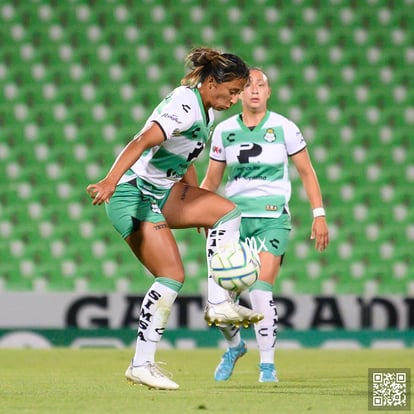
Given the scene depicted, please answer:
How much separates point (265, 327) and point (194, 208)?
41.5 inches

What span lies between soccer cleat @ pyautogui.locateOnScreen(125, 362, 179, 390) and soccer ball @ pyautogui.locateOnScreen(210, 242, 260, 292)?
490 millimetres

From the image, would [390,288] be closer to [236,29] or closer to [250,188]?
[236,29]

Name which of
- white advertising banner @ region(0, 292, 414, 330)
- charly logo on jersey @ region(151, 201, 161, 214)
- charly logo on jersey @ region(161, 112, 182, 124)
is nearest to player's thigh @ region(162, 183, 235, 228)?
charly logo on jersey @ region(151, 201, 161, 214)

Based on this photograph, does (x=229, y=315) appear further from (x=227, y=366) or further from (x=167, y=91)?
(x=167, y=91)


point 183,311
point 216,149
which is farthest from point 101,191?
point 183,311

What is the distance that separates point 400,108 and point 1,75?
14.0 feet

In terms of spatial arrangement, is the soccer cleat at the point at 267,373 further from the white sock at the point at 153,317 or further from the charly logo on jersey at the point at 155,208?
the charly logo on jersey at the point at 155,208

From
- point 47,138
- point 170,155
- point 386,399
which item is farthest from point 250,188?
point 47,138

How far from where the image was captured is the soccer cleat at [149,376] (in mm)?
4656

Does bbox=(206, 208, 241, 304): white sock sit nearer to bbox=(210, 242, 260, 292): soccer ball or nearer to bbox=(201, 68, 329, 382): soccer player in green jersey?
bbox=(210, 242, 260, 292): soccer ball

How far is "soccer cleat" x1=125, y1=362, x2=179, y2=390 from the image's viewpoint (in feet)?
15.3

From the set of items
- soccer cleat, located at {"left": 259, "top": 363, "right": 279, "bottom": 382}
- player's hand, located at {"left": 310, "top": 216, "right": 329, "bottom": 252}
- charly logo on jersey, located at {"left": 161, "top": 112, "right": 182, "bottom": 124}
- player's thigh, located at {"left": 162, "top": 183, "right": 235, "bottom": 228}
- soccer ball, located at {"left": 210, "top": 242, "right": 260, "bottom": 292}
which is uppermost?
charly logo on jersey, located at {"left": 161, "top": 112, "right": 182, "bottom": 124}

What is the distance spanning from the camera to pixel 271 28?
11375 mm

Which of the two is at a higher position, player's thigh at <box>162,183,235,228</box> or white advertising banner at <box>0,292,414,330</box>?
player's thigh at <box>162,183,235,228</box>
